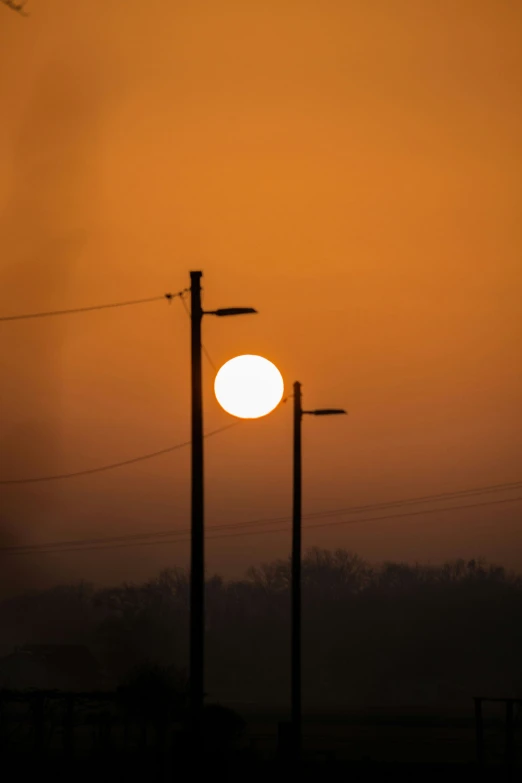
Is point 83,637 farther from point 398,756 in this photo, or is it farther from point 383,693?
point 398,756

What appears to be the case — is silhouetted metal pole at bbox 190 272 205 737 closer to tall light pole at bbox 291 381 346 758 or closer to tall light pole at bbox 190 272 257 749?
tall light pole at bbox 190 272 257 749

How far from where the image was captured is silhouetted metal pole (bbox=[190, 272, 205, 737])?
17.8 metres

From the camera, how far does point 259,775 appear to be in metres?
27.1

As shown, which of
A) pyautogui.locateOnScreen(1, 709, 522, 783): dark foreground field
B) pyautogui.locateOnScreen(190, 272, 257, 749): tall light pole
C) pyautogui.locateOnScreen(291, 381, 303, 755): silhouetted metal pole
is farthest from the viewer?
pyautogui.locateOnScreen(291, 381, 303, 755): silhouetted metal pole

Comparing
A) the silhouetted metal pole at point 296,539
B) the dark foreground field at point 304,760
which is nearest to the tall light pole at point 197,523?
the dark foreground field at point 304,760

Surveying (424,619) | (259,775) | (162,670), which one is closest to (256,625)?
(424,619)

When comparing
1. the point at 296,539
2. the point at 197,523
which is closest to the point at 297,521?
the point at 296,539

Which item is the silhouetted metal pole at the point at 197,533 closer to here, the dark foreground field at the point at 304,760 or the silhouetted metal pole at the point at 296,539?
the dark foreground field at the point at 304,760

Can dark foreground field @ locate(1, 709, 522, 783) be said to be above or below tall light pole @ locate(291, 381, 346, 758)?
below

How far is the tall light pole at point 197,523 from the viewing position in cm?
1773

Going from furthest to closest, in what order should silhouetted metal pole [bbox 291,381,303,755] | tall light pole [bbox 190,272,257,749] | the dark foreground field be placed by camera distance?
silhouetted metal pole [bbox 291,381,303,755]
the dark foreground field
tall light pole [bbox 190,272,257,749]

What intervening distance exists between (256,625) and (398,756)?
11529 cm

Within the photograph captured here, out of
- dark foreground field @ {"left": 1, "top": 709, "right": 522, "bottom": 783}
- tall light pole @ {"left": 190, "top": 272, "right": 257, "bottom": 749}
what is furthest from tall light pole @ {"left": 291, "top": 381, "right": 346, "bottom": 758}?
tall light pole @ {"left": 190, "top": 272, "right": 257, "bottom": 749}

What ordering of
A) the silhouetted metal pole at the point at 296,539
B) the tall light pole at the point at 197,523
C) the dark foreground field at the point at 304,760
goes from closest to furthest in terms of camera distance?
the tall light pole at the point at 197,523
the dark foreground field at the point at 304,760
the silhouetted metal pole at the point at 296,539
